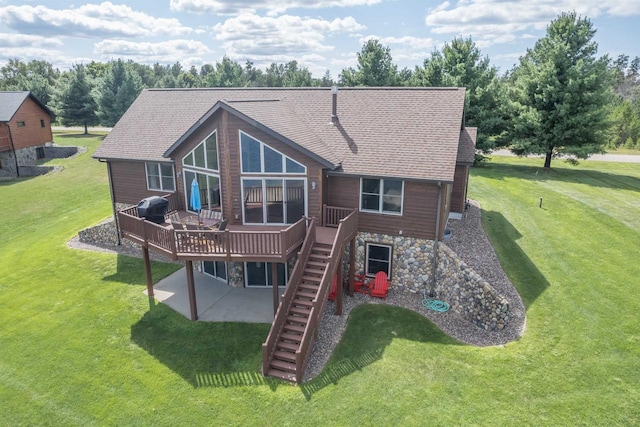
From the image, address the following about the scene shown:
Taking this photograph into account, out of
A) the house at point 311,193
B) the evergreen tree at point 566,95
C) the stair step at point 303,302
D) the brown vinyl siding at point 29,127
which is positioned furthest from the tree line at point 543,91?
the brown vinyl siding at point 29,127

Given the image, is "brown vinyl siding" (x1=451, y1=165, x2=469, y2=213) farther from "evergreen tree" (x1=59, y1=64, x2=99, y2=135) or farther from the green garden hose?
"evergreen tree" (x1=59, y1=64, x2=99, y2=135)

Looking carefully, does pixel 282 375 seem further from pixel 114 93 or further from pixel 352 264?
pixel 114 93

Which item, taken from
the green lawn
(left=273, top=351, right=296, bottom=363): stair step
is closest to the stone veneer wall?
the green lawn

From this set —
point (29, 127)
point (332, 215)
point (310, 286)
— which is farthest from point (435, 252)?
point (29, 127)

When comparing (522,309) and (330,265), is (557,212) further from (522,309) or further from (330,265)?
(330,265)

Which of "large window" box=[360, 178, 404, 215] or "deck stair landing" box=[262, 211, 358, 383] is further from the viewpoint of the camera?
"large window" box=[360, 178, 404, 215]
